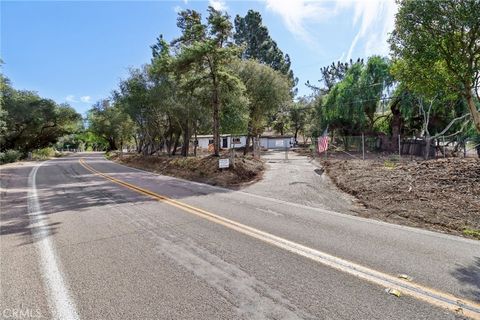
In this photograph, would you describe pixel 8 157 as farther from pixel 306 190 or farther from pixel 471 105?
pixel 471 105

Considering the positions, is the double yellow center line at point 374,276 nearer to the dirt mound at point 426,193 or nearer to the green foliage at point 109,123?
the dirt mound at point 426,193

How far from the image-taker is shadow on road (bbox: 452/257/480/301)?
10.6 ft

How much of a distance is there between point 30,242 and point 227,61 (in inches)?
539

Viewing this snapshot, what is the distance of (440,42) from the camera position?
799 cm

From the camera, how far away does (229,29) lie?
16141mm

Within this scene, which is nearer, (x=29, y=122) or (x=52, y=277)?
(x=52, y=277)

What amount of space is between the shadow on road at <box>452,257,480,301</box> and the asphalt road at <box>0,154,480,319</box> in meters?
0.01

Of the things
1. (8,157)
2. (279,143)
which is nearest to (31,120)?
(8,157)

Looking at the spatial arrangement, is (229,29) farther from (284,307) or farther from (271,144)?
(271,144)

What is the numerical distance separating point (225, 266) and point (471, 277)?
307 cm

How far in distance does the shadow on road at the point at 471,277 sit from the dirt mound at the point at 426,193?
1.91m

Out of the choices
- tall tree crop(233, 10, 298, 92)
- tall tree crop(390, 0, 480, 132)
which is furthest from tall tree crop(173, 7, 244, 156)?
tall tree crop(233, 10, 298, 92)

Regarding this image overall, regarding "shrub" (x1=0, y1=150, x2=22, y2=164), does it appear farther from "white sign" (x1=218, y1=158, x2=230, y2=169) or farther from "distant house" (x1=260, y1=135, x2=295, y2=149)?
"distant house" (x1=260, y1=135, x2=295, y2=149)

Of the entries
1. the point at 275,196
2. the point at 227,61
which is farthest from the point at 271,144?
the point at 275,196
